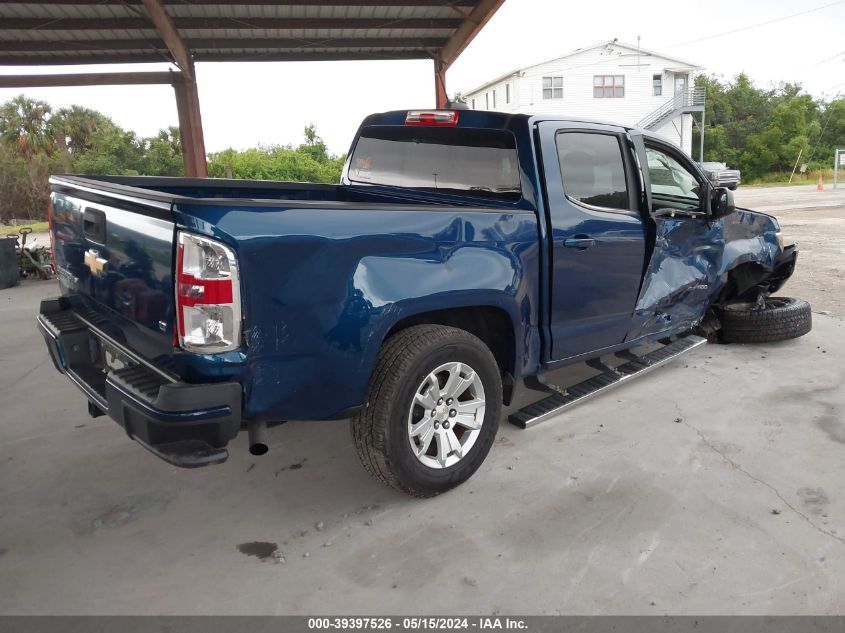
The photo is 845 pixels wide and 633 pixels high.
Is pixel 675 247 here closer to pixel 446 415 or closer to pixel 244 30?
pixel 446 415

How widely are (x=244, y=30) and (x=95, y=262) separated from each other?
802cm

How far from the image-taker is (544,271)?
341cm

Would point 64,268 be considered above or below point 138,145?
below

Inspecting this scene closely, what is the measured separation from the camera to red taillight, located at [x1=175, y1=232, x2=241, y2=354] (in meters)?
2.26

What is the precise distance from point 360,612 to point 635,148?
3.22m

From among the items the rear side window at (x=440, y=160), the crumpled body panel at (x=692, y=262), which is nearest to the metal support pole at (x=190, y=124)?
the rear side window at (x=440, y=160)

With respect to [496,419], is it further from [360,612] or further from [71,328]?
[71,328]

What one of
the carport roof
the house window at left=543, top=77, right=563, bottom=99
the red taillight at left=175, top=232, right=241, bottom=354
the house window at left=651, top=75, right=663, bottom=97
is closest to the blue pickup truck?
the red taillight at left=175, top=232, right=241, bottom=354

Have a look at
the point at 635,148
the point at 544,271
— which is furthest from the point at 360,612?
the point at 635,148

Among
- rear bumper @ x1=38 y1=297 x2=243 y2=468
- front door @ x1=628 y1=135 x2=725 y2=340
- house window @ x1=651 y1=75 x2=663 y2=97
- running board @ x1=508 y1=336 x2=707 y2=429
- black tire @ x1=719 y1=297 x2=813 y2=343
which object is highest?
house window @ x1=651 y1=75 x2=663 y2=97

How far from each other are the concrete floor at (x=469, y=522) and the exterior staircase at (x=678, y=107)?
35.4 metres

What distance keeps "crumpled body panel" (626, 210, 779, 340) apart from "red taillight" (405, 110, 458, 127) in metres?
1.48

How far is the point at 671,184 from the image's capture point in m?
4.69

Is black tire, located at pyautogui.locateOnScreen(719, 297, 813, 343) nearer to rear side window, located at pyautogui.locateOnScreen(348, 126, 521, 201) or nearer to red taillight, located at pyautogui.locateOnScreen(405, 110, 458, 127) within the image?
rear side window, located at pyautogui.locateOnScreen(348, 126, 521, 201)
